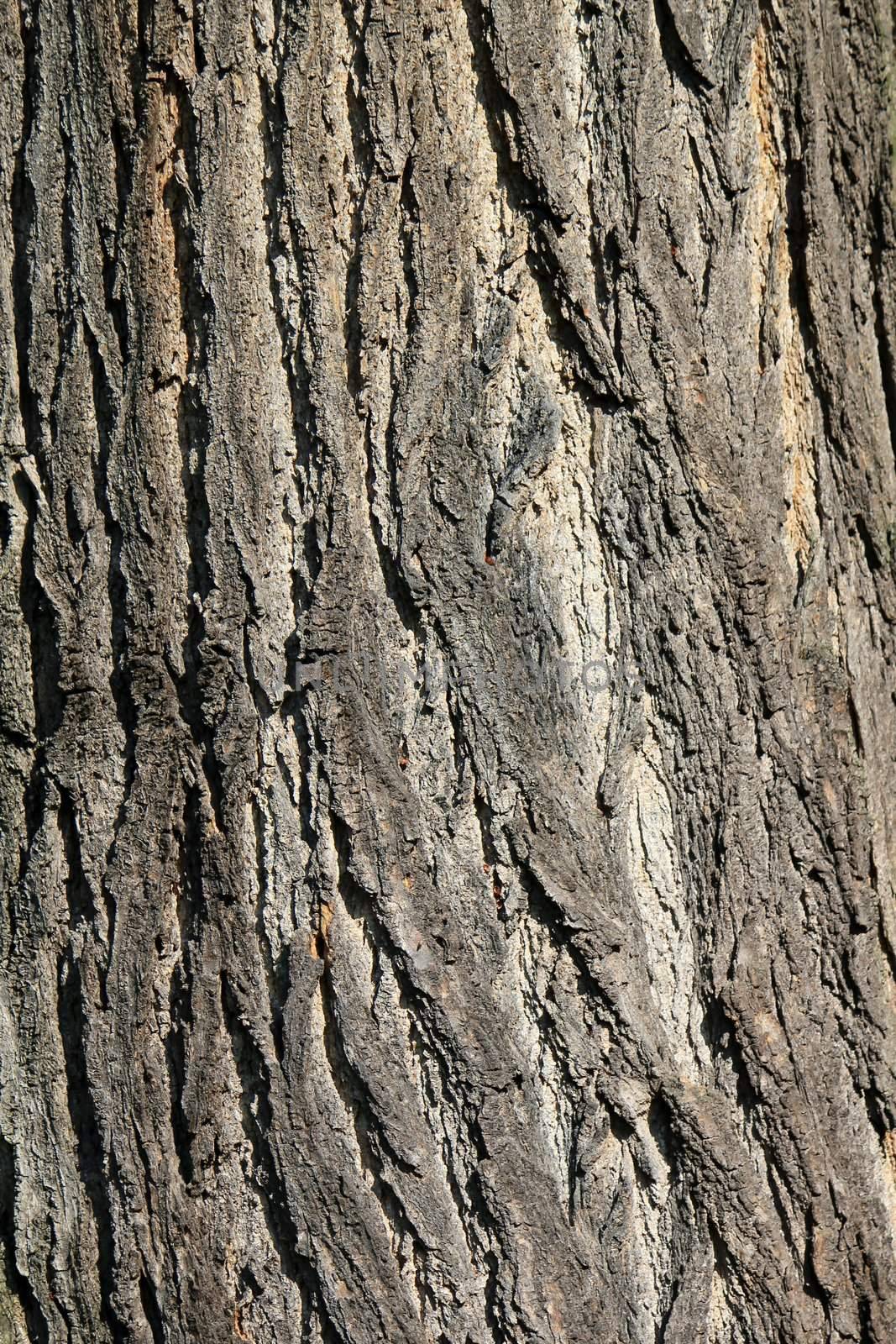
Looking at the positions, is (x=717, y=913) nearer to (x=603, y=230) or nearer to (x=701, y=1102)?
(x=701, y=1102)

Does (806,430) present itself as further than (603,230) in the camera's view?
Yes

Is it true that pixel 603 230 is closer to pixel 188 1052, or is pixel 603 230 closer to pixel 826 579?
pixel 826 579

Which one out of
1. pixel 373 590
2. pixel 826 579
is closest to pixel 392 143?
pixel 373 590

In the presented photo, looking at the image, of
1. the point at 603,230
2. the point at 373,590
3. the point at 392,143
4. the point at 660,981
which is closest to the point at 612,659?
the point at 373,590

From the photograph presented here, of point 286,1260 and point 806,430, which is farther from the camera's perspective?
point 806,430

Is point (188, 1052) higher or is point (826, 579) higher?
point (826, 579)

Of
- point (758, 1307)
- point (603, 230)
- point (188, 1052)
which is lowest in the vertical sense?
point (758, 1307)
